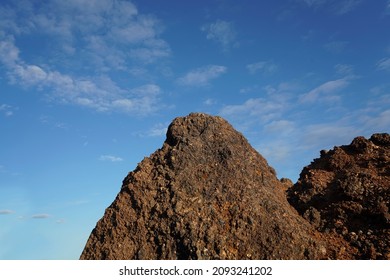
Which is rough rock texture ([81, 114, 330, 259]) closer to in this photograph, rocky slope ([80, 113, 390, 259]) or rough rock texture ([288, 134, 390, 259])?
rocky slope ([80, 113, 390, 259])

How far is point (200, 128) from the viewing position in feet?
40.4

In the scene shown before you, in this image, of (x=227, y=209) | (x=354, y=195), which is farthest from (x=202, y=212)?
(x=354, y=195)

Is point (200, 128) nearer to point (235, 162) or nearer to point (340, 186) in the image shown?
point (235, 162)

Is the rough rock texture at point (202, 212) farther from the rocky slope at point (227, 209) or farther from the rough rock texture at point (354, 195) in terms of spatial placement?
the rough rock texture at point (354, 195)

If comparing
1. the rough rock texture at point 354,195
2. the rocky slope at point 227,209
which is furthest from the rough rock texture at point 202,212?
the rough rock texture at point 354,195

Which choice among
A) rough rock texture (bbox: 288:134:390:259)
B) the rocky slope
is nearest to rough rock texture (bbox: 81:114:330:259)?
the rocky slope

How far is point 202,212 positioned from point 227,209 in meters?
0.73

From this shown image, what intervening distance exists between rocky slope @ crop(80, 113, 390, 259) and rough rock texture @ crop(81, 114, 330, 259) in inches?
1.0

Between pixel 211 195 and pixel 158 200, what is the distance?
151 centimetres

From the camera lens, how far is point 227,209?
10102mm

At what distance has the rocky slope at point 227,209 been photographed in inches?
369

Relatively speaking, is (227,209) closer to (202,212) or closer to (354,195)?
(202,212)

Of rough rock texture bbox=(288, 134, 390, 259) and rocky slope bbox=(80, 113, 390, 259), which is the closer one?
rocky slope bbox=(80, 113, 390, 259)

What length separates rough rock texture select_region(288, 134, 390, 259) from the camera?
990cm
